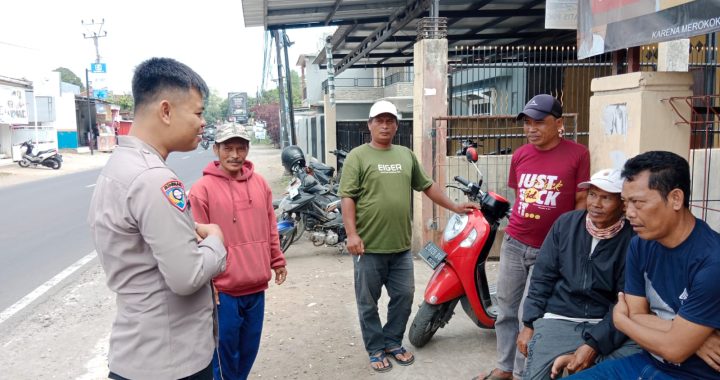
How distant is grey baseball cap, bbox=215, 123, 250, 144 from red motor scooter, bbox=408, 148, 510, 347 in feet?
5.45

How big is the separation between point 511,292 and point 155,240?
8.01 feet

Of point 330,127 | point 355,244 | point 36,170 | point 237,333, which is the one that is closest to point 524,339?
point 355,244

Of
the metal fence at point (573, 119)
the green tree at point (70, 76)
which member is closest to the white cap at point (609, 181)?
the metal fence at point (573, 119)

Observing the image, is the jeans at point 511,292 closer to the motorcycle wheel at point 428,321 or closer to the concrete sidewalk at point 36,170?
the motorcycle wheel at point 428,321

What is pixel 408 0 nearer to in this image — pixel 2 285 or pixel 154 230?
pixel 2 285

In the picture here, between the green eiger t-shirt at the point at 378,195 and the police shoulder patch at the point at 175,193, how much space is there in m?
2.04

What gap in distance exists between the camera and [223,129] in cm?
324

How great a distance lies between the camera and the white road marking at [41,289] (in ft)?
17.7

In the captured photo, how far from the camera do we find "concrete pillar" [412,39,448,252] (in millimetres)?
6551

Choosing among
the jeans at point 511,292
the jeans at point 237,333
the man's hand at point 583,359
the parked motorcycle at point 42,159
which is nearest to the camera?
the man's hand at point 583,359

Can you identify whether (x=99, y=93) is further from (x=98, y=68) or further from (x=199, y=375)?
(x=199, y=375)

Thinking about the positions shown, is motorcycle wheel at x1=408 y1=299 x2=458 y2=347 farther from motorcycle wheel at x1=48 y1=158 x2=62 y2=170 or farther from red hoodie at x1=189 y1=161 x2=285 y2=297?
motorcycle wheel at x1=48 y1=158 x2=62 y2=170

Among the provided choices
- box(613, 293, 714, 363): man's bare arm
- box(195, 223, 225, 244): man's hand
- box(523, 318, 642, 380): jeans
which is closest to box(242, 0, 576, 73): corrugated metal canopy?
box(523, 318, 642, 380): jeans

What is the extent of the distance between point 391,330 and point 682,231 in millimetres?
2302
